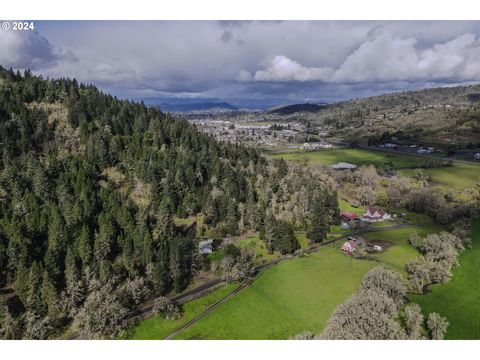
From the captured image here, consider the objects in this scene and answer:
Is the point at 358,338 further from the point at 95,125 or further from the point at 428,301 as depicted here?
the point at 95,125

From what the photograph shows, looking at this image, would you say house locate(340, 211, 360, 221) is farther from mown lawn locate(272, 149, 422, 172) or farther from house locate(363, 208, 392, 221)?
mown lawn locate(272, 149, 422, 172)

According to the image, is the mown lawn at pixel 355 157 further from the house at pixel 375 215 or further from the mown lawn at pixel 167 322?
the mown lawn at pixel 167 322

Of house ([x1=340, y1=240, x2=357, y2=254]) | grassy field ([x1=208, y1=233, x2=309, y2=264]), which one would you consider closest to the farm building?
house ([x1=340, y1=240, x2=357, y2=254])

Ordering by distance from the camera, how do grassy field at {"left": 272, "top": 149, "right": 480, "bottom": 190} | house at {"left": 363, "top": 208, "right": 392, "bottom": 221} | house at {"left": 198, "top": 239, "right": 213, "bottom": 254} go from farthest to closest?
grassy field at {"left": 272, "top": 149, "right": 480, "bottom": 190} → house at {"left": 363, "top": 208, "right": 392, "bottom": 221} → house at {"left": 198, "top": 239, "right": 213, "bottom": 254}

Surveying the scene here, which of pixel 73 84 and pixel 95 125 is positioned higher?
pixel 73 84

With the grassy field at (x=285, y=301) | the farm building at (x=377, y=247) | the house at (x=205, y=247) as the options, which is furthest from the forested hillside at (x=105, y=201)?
the farm building at (x=377, y=247)

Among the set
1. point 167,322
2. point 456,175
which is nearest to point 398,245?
point 167,322

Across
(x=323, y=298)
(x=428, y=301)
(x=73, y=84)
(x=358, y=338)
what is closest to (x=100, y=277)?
(x=323, y=298)
